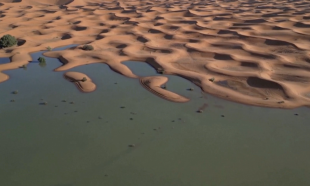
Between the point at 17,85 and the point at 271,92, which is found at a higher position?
the point at 271,92

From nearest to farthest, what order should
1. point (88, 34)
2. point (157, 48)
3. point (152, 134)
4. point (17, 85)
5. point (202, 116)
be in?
1. point (152, 134)
2. point (202, 116)
3. point (17, 85)
4. point (157, 48)
5. point (88, 34)

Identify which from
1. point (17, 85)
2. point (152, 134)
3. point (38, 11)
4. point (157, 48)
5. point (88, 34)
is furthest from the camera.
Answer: point (38, 11)

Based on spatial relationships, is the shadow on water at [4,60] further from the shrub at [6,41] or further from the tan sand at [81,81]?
the tan sand at [81,81]

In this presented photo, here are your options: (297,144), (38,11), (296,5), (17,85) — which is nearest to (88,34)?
(17,85)

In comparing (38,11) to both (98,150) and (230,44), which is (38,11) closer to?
(230,44)

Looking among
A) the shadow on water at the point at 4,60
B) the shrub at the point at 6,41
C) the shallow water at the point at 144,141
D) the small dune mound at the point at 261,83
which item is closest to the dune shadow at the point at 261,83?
the small dune mound at the point at 261,83

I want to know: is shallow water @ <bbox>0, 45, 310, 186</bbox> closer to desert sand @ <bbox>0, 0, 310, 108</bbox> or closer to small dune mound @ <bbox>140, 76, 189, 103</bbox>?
small dune mound @ <bbox>140, 76, 189, 103</bbox>

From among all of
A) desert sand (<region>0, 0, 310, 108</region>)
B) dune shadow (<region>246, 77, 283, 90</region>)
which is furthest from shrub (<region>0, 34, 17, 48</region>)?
dune shadow (<region>246, 77, 283, 90</region>)
